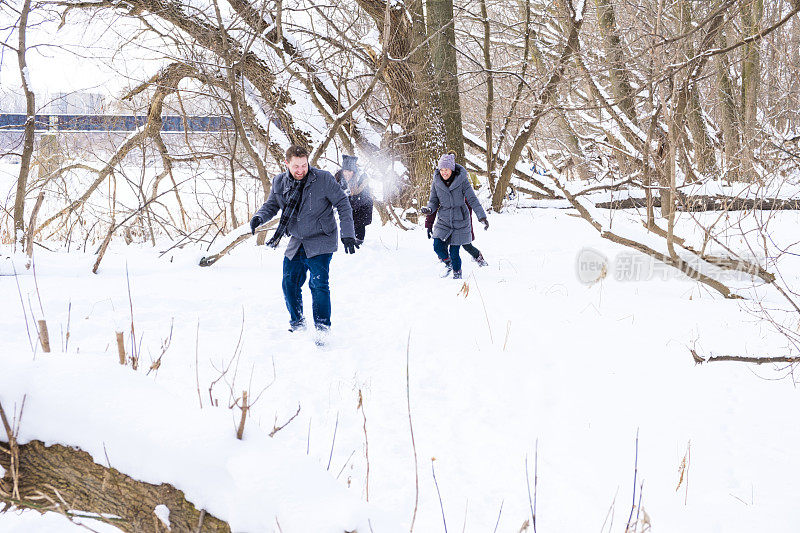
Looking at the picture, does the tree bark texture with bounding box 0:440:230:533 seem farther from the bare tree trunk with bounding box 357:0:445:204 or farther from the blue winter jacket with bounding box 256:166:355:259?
the bare tree trunk with bounding box 357:0:445:204

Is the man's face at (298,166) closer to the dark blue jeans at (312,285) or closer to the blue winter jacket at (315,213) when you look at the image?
the blue winter jacket at (315,213)

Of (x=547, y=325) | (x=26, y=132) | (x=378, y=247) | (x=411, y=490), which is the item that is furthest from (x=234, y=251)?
(x=411, y=490)

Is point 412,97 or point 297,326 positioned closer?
point 297,326

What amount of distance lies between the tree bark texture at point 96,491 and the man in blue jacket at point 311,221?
2433 mm

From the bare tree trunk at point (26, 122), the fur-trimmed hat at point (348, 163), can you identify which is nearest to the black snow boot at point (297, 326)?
the fur-trimmed hat at point (348, 163)

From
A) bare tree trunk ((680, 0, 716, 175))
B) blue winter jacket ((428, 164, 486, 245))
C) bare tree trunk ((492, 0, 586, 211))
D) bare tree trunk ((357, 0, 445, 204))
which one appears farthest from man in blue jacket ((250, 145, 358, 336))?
bare tree trunk ((680, 0, 716, 175))

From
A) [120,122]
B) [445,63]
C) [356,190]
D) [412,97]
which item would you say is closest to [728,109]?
[445,63]

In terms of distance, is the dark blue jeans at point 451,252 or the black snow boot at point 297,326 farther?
the dark blue jeans at point 451,252

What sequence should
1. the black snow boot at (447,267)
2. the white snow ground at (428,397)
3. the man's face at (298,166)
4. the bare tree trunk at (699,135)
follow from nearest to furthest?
the white snow ground at (428,397)
the man's face at (298,166)
the black snow boot at (447,267)
the bare tree trunk at (699,135)

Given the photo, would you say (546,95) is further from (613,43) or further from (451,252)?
(451,252)

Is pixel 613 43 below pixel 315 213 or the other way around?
the other way around

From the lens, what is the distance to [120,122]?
26.7 ft

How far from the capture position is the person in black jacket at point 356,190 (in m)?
6.97

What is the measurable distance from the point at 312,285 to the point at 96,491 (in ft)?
8.31
